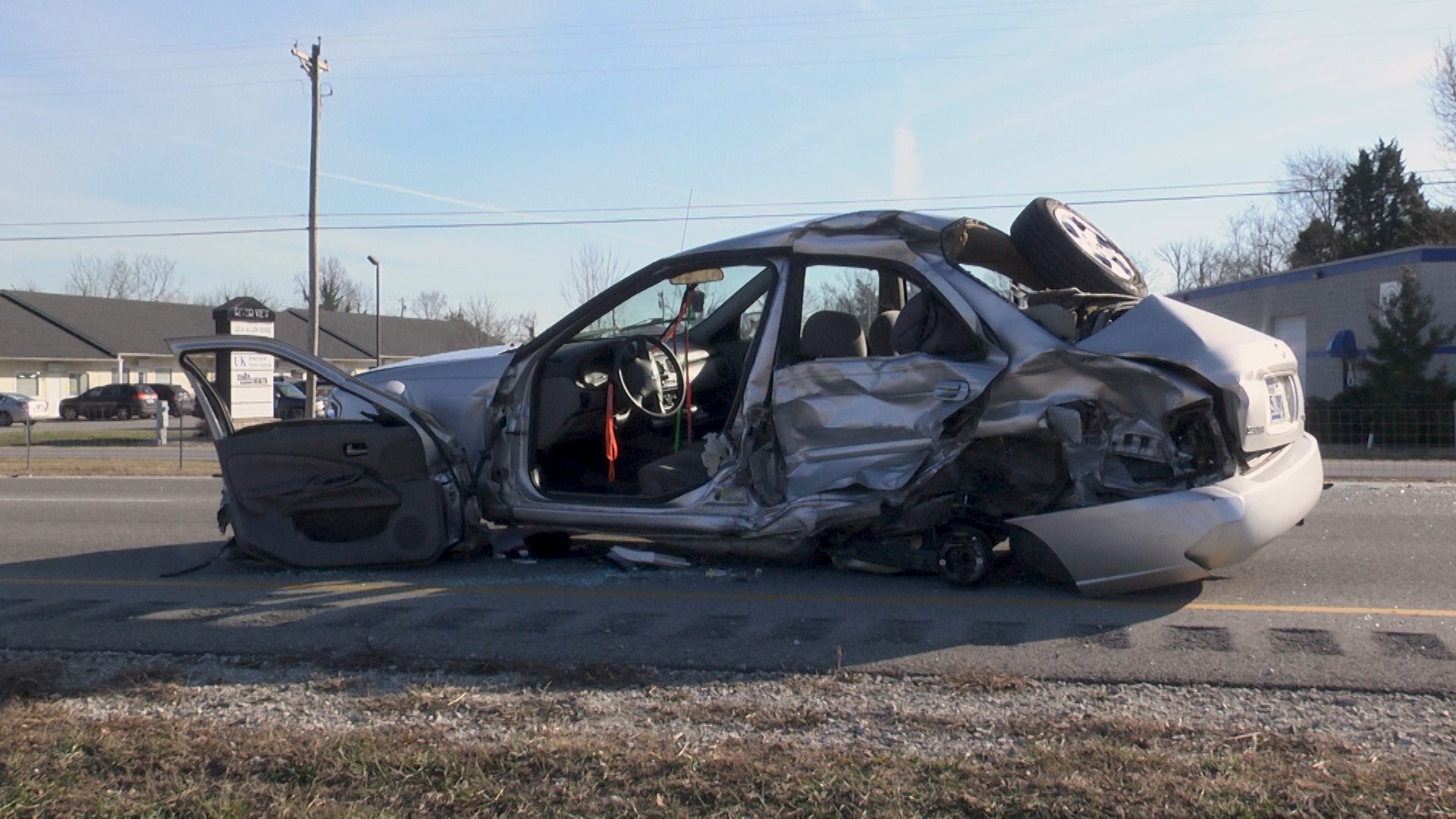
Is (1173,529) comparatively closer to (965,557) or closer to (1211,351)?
(1211,351)

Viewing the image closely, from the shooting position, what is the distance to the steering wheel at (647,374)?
696cm

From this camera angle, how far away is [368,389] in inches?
258

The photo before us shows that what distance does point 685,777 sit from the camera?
3.45 metres

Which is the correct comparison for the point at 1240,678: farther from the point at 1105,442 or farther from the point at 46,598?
the point at 46,598

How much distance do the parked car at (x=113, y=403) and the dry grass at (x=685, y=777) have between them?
4703 centimetres

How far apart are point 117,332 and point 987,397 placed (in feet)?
190

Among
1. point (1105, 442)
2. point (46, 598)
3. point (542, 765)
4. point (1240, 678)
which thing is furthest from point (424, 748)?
point (46, 598)

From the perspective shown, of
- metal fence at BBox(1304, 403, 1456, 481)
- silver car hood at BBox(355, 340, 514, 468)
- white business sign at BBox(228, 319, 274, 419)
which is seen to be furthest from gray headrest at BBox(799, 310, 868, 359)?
white business sign at BBox(228, 319, 274, 419)

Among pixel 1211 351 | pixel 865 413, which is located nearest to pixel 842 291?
pixel 865 413

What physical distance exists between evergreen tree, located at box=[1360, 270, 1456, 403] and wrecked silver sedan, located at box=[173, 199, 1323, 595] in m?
21.4

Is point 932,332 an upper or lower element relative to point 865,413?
upper

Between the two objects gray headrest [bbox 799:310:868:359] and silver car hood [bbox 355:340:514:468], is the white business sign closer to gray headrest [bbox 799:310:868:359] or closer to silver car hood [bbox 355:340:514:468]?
silver car hood [bbox 355:340:514:468]

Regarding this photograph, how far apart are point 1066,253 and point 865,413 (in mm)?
1321

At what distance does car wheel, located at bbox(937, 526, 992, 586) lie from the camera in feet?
19.0
